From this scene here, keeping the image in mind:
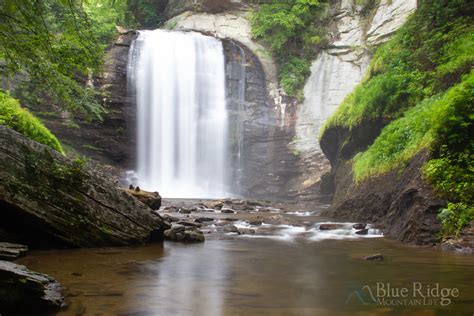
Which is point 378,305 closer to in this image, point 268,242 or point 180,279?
point 180,279

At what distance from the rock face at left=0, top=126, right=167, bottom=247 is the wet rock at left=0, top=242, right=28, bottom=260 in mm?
533

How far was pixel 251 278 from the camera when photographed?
4703 mm

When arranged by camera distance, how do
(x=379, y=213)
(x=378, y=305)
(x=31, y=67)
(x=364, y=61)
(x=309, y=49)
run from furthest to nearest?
(x=309, y=49) < (x=364, y=61) < (x=379, y=213) < (x=31, y=67) < (x=378, y=305)

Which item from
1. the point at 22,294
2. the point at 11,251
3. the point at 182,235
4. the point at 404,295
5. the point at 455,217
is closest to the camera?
the point at 22,294

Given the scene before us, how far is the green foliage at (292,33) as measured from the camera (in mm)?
28984

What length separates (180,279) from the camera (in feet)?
15.4

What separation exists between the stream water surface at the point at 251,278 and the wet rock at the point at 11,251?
129 millimetres

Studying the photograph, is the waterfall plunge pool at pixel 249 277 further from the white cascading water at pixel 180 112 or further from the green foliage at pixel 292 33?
the green foliage at pixel 292 33

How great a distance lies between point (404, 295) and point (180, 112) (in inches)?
960

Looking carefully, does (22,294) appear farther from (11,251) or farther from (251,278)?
(251,278)

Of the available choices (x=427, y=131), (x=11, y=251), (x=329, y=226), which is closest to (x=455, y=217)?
(x=427, y=131)

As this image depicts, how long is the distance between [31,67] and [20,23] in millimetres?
535

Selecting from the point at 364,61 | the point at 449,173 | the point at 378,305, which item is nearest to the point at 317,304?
the point at 378,305

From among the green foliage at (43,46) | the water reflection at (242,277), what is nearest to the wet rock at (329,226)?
the water reflection at (242,277)
